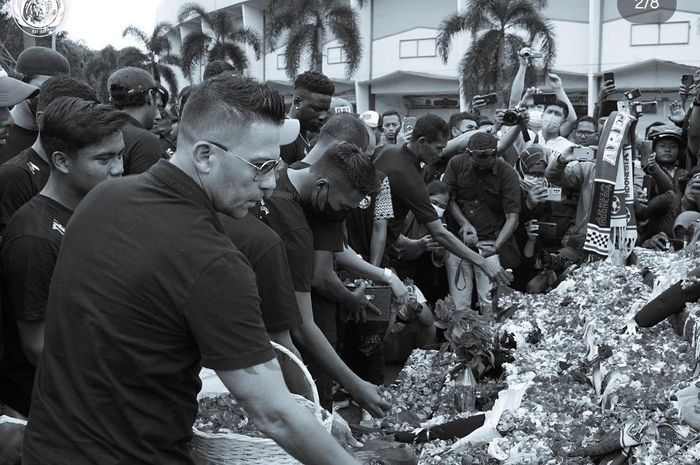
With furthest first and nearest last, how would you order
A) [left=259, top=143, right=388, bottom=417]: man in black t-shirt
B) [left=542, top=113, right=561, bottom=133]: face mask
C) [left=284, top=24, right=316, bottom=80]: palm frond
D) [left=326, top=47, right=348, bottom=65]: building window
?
[left=326, top=47, right=348, bottom=65]: building window < [left=284, top=24, right=316, bottom=80]: palm frond < [left=542, top=113, right=561, bottom=133]: face mask < [left=259, top=143, right=388, bottom=417]: man in black t-shirt

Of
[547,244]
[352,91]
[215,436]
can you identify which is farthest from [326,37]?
[215,436]

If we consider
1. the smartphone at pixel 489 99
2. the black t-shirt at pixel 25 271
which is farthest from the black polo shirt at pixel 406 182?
the black t-shirt at pixel 25 271

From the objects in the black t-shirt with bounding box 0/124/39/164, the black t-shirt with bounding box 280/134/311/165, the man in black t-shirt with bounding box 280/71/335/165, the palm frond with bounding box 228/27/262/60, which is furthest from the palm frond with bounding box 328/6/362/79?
the black t-shirt with bounding box 0/124/39/164

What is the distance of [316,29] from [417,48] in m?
6.16

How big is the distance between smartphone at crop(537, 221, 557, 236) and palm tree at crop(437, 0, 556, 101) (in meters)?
27.8

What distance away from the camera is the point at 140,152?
14.5 feet

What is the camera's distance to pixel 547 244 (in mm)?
8305

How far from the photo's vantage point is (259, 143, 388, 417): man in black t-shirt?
350 cm

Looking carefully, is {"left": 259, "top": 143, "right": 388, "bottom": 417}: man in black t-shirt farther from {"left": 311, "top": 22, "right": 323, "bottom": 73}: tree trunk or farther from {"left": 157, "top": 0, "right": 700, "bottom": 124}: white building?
{"left": 311, "top": 22, "right": 323, "bottom": 73}: tree trunk

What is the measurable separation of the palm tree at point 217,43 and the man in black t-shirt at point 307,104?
41355 mm

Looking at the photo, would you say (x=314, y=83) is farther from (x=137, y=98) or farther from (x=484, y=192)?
(x=484, y=192)

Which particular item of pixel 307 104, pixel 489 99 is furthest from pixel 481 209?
pixel 307 104

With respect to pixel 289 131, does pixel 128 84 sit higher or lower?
higher

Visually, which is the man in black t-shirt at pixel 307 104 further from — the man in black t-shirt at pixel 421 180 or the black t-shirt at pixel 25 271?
the black t-shirt at pixel 25 271
